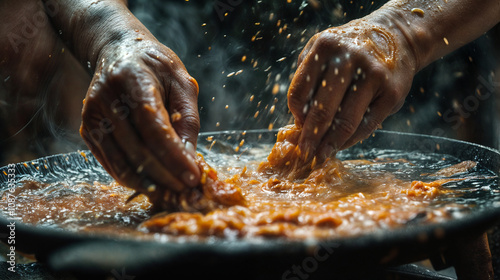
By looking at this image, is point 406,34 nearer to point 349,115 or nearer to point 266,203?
point 349,115

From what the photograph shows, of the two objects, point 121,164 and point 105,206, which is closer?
point 121,164

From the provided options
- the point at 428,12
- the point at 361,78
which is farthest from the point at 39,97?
the point at 428,12

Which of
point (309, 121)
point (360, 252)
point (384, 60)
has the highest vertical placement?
point (384, 60)

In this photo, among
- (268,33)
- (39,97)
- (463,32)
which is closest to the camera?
(463,32)

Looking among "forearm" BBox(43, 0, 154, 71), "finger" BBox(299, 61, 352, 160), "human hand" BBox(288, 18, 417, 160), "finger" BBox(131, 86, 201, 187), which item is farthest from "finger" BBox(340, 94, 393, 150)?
"forearm" BBox(43, 0, 154, 71)

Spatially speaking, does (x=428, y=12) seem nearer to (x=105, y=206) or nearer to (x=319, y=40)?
(x=319, y=40)

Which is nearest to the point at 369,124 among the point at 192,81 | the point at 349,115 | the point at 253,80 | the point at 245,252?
the point at 349,115

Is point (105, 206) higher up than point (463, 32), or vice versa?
point (463, 32)
